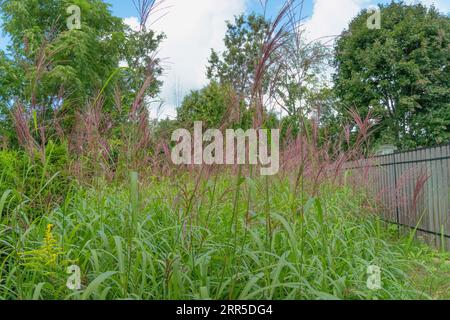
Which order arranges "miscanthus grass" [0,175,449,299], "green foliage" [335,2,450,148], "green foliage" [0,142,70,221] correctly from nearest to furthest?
"miscanthus grass" [0,175,449,299] < "green foliage" [0,142,70,221] < "green foliage" [335,2,450,148]

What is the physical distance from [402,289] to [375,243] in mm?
685

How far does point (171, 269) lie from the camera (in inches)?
61.3

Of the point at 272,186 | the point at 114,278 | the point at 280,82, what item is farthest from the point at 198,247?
the point at 272,186

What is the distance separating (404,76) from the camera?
656 inches

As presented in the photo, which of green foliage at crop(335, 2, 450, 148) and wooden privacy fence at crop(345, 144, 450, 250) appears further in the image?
green foliage at crop(335, 2, 450, 148)

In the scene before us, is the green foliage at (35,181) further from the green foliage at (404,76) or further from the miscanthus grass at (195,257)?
the green foliage at (404,76)

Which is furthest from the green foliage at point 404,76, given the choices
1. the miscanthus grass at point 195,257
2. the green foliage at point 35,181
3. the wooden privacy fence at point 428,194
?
the miscanthus grass at point 195,257

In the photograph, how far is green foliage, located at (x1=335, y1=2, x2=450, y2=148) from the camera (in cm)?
1667

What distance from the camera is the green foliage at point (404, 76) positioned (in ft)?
54.7

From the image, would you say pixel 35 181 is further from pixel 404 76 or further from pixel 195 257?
pixel 404 76

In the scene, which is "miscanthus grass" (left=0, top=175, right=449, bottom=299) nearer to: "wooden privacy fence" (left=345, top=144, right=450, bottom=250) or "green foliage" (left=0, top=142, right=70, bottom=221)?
"green foliage" (left=0, top=142, right=70, bottom=221)

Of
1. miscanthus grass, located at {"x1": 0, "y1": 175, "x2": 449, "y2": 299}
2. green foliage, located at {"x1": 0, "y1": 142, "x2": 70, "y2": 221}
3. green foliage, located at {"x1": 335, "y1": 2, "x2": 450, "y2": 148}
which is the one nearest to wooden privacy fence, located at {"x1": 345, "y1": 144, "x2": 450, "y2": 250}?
miscanthus grass, located at {"x1": 0, "y1": 175, "x2": 449, "y2": 299}

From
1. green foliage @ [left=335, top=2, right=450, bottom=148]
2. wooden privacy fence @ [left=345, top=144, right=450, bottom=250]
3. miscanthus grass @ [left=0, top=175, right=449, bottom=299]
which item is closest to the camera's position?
miscanthus grass @ [left=0, top=175, right=449, bottom=299]
